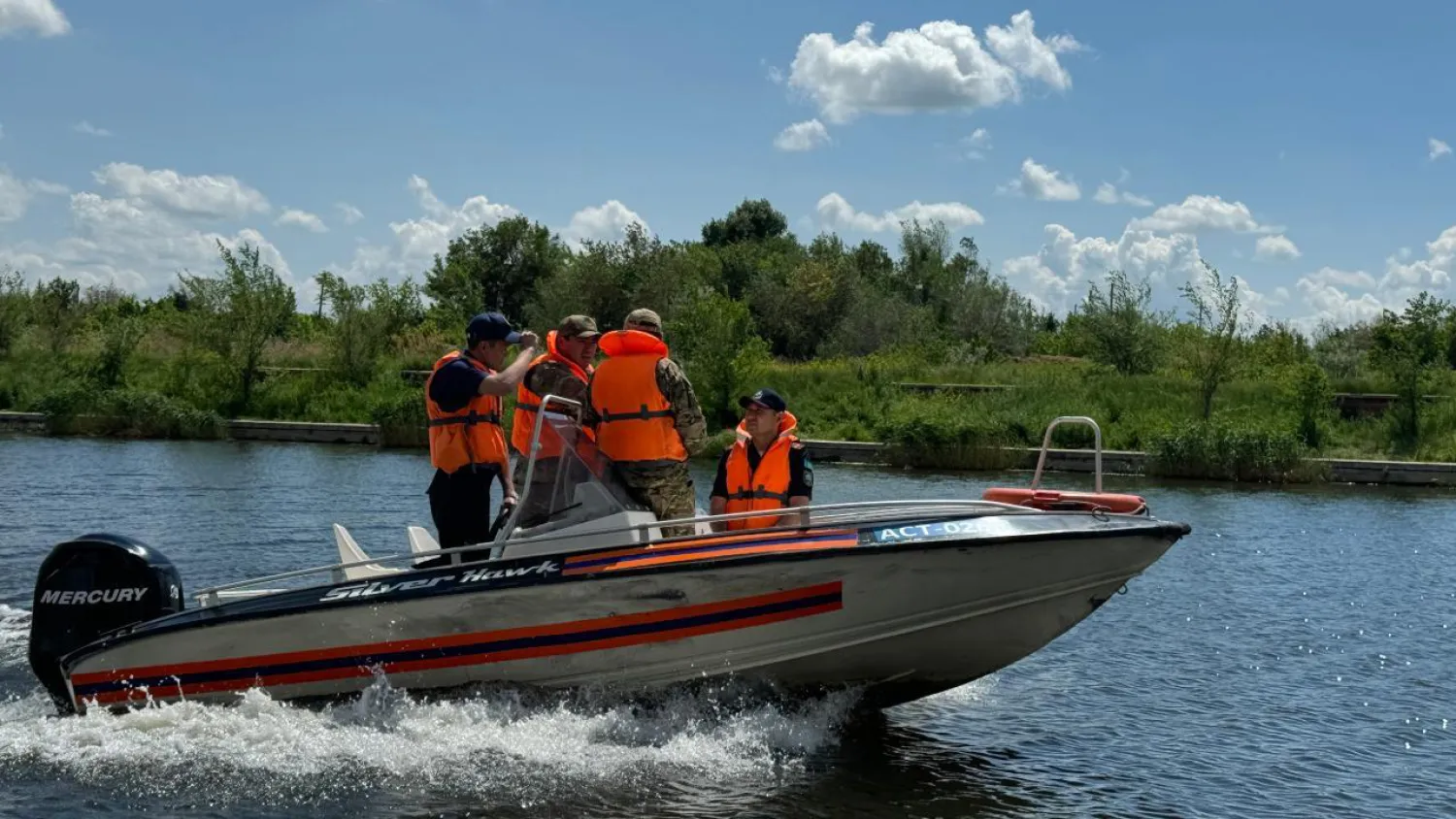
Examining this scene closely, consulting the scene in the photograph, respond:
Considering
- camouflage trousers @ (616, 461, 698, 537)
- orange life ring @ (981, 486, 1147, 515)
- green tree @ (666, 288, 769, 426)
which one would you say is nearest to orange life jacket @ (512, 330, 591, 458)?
camouflage trousers @ (616, 461, 698, 537)

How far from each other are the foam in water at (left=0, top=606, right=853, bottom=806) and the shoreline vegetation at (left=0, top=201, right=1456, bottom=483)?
21.2 metres

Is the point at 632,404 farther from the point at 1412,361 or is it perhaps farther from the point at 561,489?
the point at 1412,361

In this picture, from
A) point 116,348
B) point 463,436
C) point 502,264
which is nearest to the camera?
point 463,436

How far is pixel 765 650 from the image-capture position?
22.6ft

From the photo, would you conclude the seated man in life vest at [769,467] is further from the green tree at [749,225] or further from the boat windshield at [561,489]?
the green tree at [749,225]

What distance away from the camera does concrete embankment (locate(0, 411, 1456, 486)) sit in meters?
26.1

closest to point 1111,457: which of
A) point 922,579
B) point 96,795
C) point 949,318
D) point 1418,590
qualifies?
point 1418,590

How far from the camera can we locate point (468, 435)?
297 inches

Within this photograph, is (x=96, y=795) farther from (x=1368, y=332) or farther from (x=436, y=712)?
(x=1368, y=332)

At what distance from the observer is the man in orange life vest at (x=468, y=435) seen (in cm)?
736

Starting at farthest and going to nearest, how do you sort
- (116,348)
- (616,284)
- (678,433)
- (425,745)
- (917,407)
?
1. (616,284)
2. (116,348)
3. (917,407)
4. (678,433)
5. (425,745)

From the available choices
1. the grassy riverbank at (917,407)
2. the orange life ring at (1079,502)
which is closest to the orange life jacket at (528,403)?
the orange life ring at (1079,502)

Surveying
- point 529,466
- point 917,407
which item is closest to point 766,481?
point 529,466

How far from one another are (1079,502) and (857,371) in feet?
96.4
